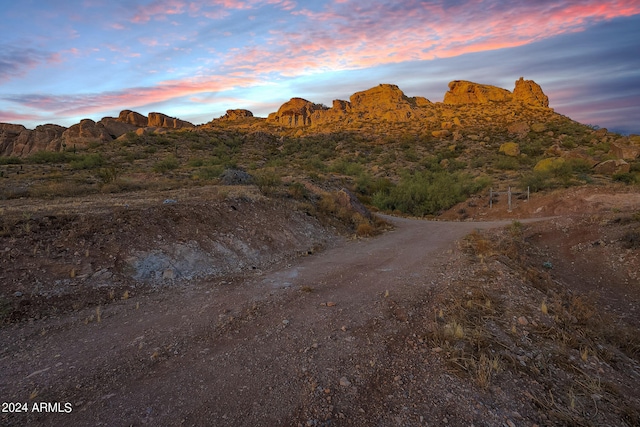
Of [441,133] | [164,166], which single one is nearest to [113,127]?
[164,166]

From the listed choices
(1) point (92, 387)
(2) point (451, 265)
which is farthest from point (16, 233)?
(2) point (451, 265)

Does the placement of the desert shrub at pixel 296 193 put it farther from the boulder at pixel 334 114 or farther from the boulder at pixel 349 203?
the boulder at pixel 334 114

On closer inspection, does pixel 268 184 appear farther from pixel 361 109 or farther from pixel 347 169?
pixel 361 109

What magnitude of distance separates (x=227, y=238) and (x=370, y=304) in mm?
4571

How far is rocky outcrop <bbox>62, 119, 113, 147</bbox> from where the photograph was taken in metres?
44.8

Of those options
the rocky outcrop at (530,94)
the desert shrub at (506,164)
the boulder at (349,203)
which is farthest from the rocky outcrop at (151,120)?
the rocky outcrop at (530,94)

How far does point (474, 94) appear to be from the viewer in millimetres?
73625

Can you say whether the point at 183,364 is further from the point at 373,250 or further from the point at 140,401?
the point at 373,250

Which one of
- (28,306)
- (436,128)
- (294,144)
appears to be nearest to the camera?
(28,306)

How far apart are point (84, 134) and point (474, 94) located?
240ft

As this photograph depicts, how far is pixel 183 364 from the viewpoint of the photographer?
3.88 meters

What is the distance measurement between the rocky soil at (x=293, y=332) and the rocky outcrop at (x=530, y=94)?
7098 centimetres

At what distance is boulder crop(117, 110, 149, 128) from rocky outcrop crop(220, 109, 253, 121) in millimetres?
28006

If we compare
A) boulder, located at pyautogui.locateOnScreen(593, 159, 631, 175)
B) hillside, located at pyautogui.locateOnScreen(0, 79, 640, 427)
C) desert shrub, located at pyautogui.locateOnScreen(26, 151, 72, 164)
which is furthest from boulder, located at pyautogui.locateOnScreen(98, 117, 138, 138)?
boulder, located at pyautogui.locateOnScreen(593, 159, 631, 175)
